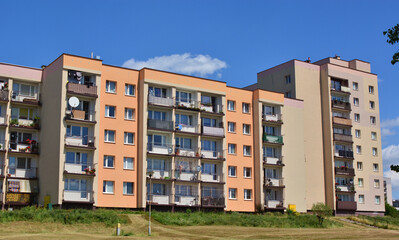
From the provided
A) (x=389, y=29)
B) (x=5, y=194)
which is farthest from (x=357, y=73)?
(x=389, y=29)

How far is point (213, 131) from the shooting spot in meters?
67.0

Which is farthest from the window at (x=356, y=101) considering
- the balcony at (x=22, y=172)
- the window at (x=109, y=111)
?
the balcony at (x=22, y=172)

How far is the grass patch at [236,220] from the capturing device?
55706mm

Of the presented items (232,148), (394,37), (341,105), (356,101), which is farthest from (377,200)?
(394,37)

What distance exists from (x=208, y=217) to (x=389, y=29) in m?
40.3

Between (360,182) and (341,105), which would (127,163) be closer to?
(341,105)

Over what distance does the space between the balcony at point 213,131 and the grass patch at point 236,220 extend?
31.5 feet

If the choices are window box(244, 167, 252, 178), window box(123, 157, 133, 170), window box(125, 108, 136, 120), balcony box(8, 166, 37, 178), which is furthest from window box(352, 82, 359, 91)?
balcony box(8, 166, 37, 178)

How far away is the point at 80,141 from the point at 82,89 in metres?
5.41

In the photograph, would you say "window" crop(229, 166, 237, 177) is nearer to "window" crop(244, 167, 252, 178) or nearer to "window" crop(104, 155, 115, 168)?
"window" crop(244, 167, 252, 178)

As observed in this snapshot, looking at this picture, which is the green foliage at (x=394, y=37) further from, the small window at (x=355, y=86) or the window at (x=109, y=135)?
the small window at (x=355, y=86)

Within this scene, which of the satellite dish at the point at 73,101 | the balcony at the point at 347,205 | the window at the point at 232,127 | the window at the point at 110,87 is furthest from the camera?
the balcony at the point at 347,205

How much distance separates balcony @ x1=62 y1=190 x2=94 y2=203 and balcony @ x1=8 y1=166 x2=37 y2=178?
583cm

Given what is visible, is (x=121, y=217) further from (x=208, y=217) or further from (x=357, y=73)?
(x=357, y=73)
